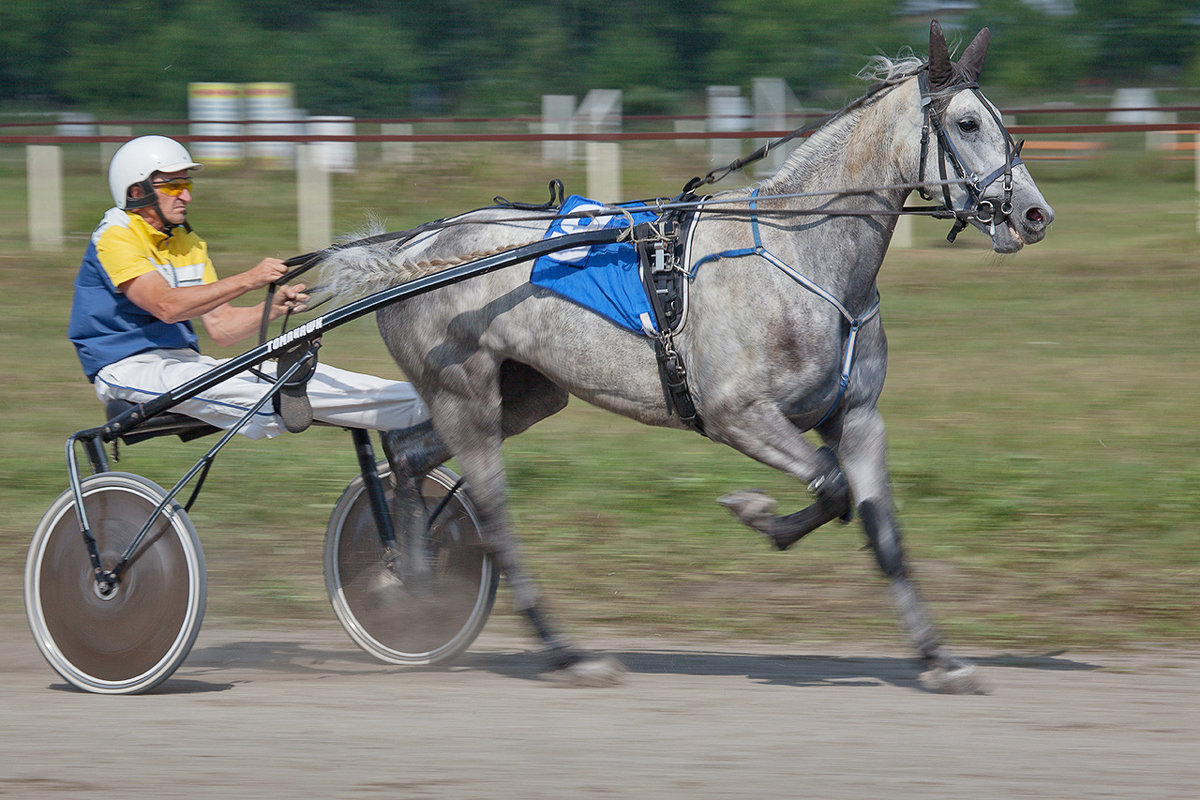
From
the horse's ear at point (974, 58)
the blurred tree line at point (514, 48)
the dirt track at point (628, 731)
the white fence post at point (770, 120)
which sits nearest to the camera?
the dirt track at point (628, 731)

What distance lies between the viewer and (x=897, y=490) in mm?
7383

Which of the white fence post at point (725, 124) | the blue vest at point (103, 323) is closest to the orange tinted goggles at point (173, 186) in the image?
Answer: the blue vest at point (103, 323)

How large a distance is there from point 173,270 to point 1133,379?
647cm

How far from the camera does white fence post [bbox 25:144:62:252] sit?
14.6 metres

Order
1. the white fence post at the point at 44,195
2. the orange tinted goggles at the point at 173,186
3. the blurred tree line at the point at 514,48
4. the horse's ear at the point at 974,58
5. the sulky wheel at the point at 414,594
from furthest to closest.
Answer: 1. the blurred tree line at the point at 514,48
2. the white fence post at the point at 44,195
3. the sulky wheel at the point at 414,594
4. the orange tinted goggles at the point at 173,186
5. the horse's ear at the point at 974,58

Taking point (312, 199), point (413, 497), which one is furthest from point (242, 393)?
point (312, 199)

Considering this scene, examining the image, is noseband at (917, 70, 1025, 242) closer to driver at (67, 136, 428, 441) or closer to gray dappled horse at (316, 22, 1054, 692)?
gray dappled horse at (316, 22, 1054, 692)

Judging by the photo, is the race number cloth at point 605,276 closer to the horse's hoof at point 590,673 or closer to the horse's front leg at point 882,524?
the horse's front leg at point 882,524

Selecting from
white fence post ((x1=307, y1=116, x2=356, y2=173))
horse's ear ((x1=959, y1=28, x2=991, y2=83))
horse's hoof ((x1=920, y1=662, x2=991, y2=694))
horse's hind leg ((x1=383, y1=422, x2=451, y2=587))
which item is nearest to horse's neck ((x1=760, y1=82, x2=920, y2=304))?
horse's ear ((x1=959, y1=28, x2=991, y2=83))

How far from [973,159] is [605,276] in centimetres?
123

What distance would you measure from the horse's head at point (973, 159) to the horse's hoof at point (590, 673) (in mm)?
1856

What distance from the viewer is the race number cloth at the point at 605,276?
16.1ft

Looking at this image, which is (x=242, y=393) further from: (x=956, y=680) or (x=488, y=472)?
(x=956, y=680)

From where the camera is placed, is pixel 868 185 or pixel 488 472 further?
pixel 488 472
